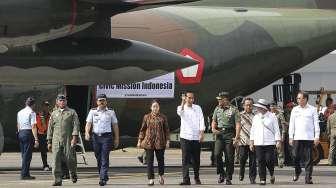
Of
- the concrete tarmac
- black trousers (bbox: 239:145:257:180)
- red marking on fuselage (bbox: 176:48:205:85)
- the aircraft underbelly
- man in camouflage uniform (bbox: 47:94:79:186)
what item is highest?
red marking on fuselage (bbox: 176:48:205:85)

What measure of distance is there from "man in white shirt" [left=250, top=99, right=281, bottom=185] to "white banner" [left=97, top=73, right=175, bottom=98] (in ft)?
16.7

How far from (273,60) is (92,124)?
7593 millimetres

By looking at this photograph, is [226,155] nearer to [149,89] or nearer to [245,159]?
[245,159]

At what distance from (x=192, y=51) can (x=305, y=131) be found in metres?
5.55

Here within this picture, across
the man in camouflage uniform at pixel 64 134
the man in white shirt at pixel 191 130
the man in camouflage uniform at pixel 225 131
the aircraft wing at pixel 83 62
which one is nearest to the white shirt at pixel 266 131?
the man in camouflage uniform at pixel 225 131

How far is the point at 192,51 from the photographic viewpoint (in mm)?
22188

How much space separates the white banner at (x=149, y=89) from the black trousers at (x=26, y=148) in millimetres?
3241

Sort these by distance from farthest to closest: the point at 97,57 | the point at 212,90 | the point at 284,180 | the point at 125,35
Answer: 1. the point at 212,90
2. the point at 125,35
3. the point at 284,180
4. the point at 97,57

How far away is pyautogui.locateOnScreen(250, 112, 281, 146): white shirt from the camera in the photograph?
56.3 feet

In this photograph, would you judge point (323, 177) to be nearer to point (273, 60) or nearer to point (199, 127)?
point (199, 127)

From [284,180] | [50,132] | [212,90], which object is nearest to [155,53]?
[50,132]

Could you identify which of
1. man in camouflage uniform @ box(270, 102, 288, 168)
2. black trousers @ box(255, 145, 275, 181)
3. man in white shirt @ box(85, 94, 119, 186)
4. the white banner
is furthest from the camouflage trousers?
man in white shirt @ box(85, 94, 119, 186)

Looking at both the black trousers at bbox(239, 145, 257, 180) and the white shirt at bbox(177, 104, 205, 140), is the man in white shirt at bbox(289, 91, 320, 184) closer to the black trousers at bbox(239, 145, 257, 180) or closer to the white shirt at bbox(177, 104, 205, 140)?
the black trousers at bbox(239, 145, 257, 180)

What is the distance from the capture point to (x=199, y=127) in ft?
56.0
